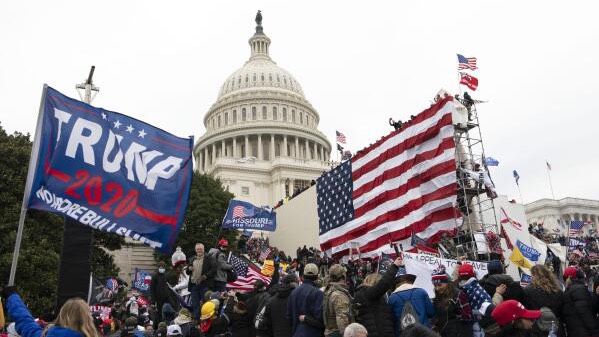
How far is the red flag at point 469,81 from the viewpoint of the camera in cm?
2014

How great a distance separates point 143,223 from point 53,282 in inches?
809

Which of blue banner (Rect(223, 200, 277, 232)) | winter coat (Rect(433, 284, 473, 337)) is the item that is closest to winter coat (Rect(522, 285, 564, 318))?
winter coat (Rect(433, 284, 473, 337))

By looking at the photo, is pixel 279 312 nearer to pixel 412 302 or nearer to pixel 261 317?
pixel 261 317

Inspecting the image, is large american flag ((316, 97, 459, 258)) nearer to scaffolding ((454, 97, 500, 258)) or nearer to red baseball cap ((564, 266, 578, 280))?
scaffolding ((454, 97, 500, 258))

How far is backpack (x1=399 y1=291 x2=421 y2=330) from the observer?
19.3 feet

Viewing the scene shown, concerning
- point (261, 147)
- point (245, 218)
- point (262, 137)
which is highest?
point (262, 137)

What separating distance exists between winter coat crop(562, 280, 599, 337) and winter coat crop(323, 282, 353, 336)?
2.85 m

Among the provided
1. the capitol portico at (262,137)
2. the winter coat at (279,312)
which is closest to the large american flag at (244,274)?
the winter coat at (279,312)

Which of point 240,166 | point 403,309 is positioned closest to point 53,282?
point 403,309

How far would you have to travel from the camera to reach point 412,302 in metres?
6.01

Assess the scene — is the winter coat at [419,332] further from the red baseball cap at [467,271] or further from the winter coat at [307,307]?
the winter coat at [307,307]

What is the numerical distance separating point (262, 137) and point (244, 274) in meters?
72.9

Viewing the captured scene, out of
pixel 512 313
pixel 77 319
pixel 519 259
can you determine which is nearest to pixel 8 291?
pixel 77 319

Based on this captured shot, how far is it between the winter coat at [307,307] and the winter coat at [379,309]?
2.15ft
